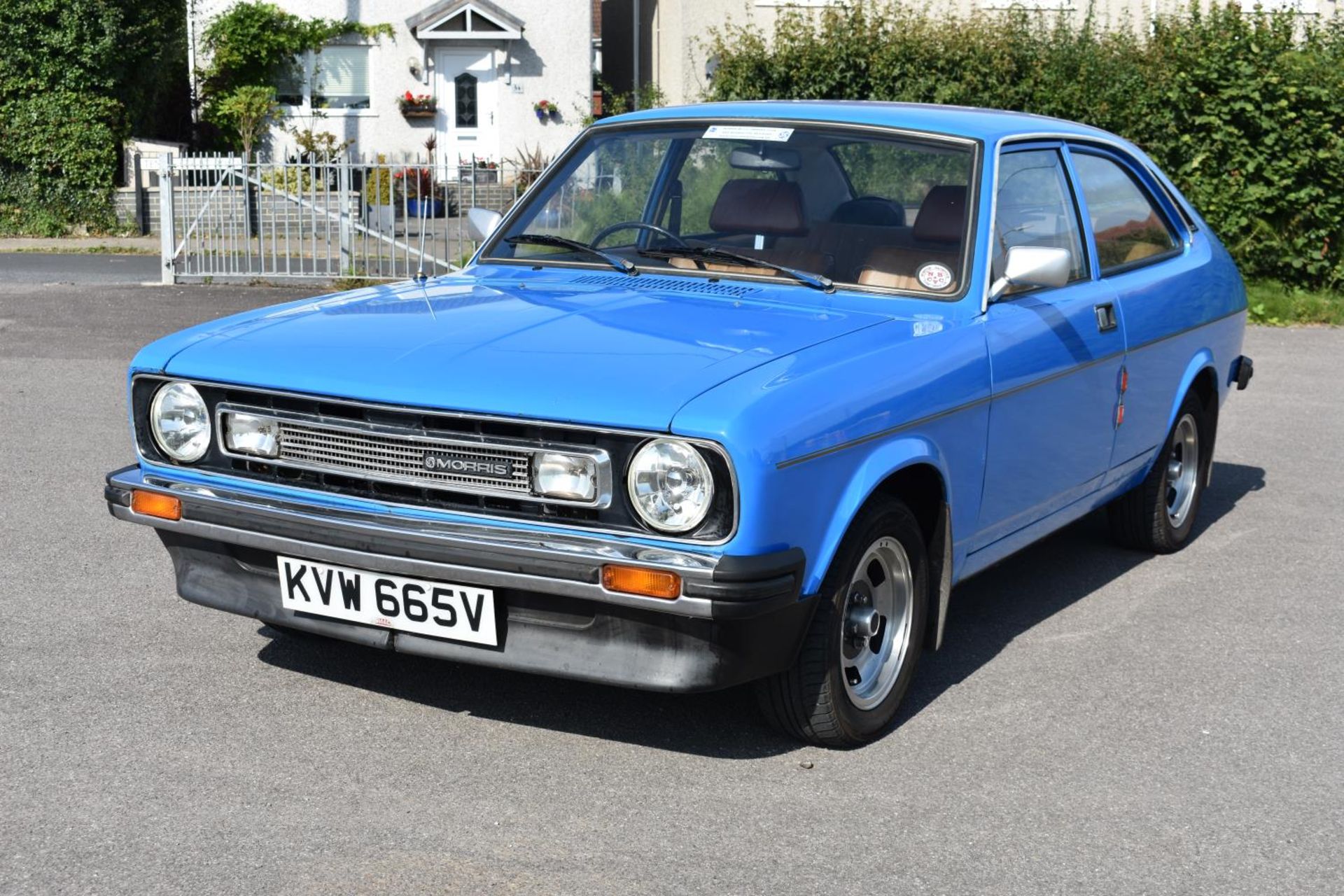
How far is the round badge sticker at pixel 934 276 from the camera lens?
4953 millimetres

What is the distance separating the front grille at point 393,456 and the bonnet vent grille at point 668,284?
1.16m

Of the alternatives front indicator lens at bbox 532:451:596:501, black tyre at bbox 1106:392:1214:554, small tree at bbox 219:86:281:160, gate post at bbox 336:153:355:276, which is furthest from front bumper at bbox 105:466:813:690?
small tree at bbox 219:86:281:160

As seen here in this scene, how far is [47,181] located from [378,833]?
2231 cm

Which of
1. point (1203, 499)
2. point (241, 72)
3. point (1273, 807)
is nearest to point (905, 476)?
point (1273, 807)

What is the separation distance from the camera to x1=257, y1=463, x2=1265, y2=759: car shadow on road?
14.7ft

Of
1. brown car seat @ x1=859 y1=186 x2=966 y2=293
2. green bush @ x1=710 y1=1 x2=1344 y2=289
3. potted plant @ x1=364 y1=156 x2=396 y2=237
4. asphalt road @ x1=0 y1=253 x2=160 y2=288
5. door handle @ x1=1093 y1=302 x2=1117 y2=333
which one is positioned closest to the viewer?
brown car seat @ x1=859 y1=186 x2=966 y2=293

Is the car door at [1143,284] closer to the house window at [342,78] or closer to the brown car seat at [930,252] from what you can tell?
the brown car seat at [930,252]

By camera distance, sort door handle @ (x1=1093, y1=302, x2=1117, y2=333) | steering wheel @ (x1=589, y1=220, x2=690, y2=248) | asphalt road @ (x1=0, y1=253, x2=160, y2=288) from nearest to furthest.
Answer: steering wheel @ (x1=589, y1=220, x2=690, y2=248)
door handle @ (x1=1093, y1=302, x2=1117, y2=333)
asphalt road @ (x1=0, y1=253, x2=160, y2=288)

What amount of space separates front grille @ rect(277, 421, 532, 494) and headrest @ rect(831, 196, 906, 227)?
1722 mm

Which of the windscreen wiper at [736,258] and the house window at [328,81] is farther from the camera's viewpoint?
the house window at [328,81]

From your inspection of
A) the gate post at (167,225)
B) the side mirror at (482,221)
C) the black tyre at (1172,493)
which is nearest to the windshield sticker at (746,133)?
the side mirror at (482,221)

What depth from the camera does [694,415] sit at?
3.76 m

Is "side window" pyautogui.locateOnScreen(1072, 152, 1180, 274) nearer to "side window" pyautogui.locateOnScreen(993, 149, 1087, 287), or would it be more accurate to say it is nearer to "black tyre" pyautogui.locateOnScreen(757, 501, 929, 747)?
"side window" pyautogui.locateOnScreen(993, 149, 1087, 287)

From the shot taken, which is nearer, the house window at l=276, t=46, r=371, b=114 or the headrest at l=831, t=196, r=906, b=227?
the headrest at l=831, t=196, r=906, b=227
